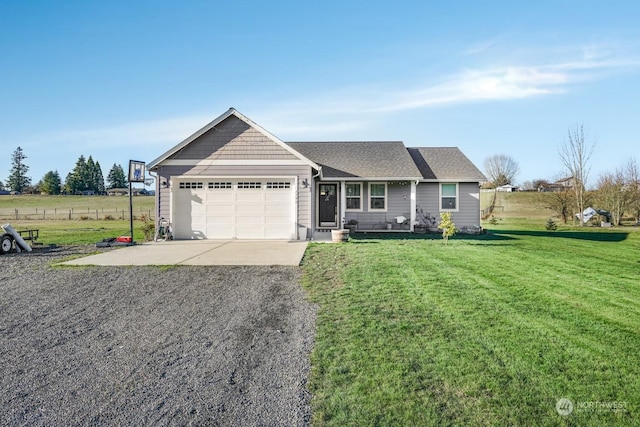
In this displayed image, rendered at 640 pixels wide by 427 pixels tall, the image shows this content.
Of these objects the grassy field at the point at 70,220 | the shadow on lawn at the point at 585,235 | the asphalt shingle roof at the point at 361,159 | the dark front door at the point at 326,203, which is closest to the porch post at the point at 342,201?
the asphalt shingle roof at the point at 361,159

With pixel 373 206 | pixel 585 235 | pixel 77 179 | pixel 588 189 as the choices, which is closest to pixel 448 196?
pixel 373 206

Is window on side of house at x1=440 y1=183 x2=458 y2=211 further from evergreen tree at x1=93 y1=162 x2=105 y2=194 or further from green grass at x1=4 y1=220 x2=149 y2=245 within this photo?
evergreen tree at x1=93 y1=162 x2=105 y2=194

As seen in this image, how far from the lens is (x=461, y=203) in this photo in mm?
17969

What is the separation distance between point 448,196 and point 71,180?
80.3 metres

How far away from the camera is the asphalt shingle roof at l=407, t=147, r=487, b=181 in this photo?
703 inches

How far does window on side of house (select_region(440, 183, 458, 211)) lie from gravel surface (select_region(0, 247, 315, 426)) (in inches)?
492

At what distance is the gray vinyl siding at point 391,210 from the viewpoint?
17.5 metres

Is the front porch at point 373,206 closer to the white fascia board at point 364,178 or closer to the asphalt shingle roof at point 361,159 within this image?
the white fascia board at point 364,178

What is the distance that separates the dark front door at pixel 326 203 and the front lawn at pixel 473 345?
31.6ft

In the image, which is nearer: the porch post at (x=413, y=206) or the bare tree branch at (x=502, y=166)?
the porch post at (x=413, y=206)

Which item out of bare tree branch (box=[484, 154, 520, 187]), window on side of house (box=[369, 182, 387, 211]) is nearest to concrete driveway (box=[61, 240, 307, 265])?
window on side of house (box=[369, 182, 387, 211])

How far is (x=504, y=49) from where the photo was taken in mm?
13438

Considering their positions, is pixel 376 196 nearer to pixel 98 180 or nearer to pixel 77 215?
pixel 77 215

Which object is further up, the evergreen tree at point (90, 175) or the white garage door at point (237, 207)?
the evergreen tree at point (90, 175)
